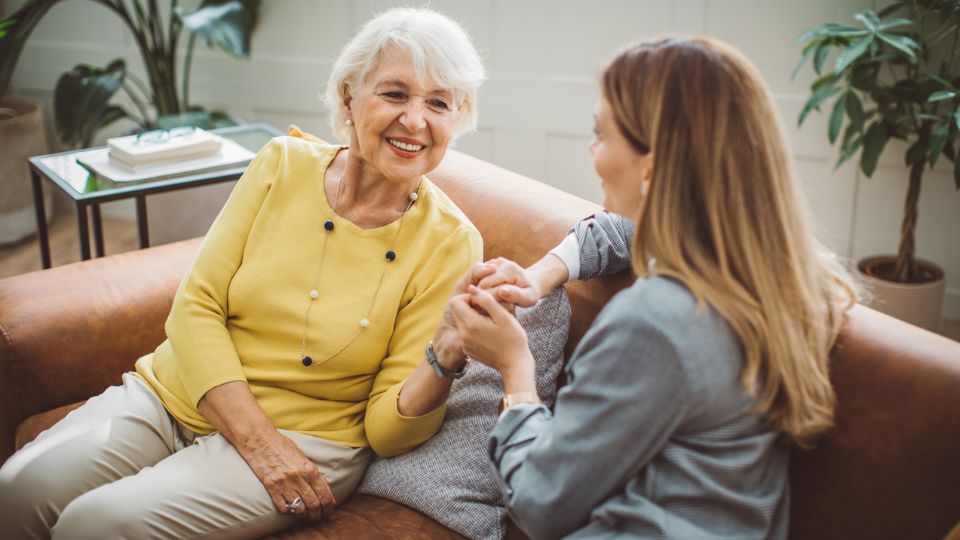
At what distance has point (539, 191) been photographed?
187 cm

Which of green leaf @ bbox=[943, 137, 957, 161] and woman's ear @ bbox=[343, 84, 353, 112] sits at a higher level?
woman's ear @ bbox=[343, 84, 353, 112]

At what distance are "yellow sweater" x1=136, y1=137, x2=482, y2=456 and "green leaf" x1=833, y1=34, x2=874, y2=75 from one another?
56.4 inches

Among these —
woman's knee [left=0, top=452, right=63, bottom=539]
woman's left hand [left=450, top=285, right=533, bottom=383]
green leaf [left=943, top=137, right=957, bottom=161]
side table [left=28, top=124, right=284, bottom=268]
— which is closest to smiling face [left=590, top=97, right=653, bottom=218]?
woman's left hand [left=450, top=285, right=533, bottom=383]

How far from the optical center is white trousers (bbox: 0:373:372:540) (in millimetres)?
1441

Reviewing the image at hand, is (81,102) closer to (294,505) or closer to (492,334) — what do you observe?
(294,505)

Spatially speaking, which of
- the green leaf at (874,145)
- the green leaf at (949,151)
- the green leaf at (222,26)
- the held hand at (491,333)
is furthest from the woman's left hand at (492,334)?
the green leaf at (222,26)

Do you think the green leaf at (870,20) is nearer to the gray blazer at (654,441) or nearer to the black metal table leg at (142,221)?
the gray blazer at (654,441)

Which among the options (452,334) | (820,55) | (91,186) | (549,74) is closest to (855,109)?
(820,55)

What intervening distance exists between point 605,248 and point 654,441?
51cm

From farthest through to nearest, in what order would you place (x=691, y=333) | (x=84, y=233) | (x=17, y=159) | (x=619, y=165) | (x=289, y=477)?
(x=17, y=159)
(x=84, y=233)
(x=289, y=477)
(x=619, y=165)
(x=691, y=333)

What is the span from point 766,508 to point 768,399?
5.9 inches

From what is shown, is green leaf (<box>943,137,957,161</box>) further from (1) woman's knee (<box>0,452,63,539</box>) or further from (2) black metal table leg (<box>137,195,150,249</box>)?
(1) woman's knee (<box>0,452,63,539</box>)

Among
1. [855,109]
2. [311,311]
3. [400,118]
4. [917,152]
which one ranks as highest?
[400,118]

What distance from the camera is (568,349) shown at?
5.38 feet
